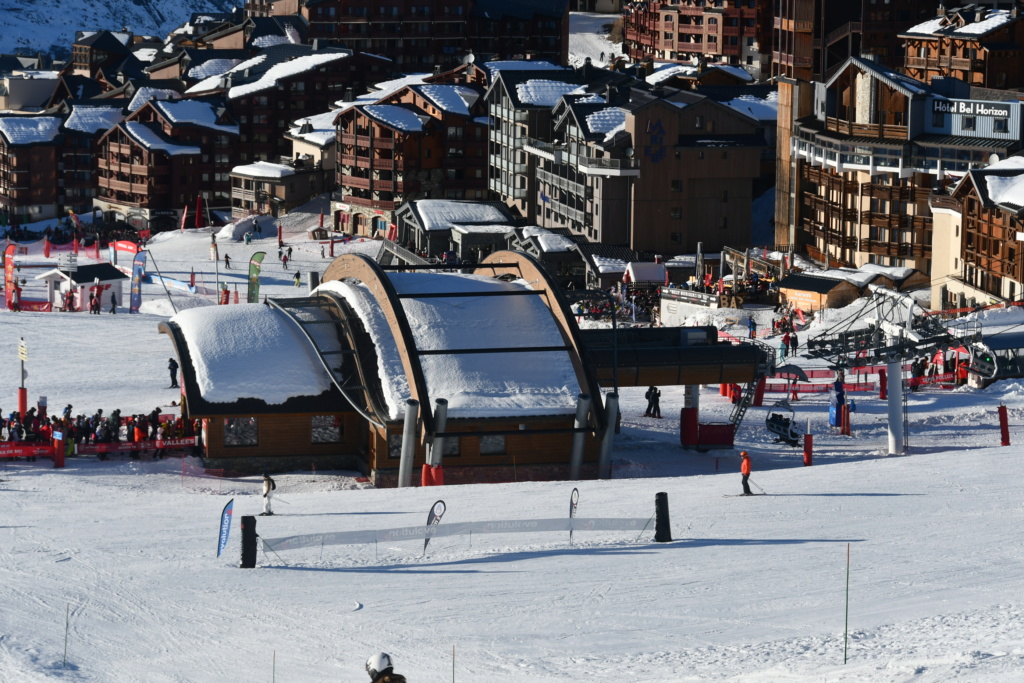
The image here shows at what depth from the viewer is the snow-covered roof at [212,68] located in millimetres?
129875

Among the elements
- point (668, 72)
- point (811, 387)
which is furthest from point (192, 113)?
point (811, 387)

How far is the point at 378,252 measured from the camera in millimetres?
89562

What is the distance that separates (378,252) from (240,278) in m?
10.7

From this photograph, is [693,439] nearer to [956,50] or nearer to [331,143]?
[956,50]

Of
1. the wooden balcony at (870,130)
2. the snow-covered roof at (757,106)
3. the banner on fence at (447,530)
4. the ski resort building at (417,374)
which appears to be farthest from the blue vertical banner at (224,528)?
the snow-covered roof at (757,106)

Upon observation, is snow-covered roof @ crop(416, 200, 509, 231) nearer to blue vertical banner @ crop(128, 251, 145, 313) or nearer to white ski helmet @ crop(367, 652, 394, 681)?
blue vertical banner @ crop(128, 251, 145, 313)

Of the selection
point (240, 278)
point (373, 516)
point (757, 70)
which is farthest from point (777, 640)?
point (757, 70)

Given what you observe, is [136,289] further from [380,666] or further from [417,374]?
[380,666]

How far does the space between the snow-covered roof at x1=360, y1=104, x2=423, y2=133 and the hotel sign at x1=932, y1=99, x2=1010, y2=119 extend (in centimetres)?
3696

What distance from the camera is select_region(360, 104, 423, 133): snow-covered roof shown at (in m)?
99.2

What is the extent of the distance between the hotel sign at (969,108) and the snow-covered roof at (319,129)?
150 feet

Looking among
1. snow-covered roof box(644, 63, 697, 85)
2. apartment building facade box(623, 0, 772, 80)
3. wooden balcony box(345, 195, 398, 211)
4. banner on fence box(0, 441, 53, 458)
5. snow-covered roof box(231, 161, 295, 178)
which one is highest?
apartment building facade box(623, 0, 772, 80)

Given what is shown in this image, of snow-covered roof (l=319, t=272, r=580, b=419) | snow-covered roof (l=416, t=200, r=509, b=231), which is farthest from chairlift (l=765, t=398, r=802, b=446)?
snow-covered roof (l=416, t=200, r=509, b=231)

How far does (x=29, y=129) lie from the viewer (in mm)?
116188
